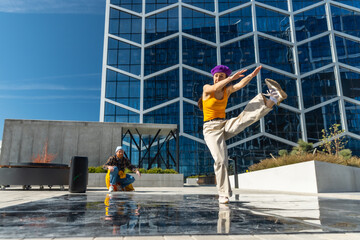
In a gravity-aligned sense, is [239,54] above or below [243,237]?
above

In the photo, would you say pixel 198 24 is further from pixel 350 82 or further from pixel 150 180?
pixel 150 180

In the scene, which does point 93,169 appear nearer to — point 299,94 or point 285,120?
point 285,120

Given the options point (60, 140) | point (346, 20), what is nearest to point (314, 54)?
point (346, 20)

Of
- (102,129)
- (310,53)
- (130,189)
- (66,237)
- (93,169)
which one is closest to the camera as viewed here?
(66,237)

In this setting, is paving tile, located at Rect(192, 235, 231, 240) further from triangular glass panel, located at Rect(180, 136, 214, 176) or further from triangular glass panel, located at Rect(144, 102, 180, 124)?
triangular glass panel, located at Rect(144, 102, 180, 124)

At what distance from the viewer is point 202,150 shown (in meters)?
32.3

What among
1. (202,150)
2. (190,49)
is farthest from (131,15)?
(202,150)

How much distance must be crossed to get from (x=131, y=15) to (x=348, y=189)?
111ft

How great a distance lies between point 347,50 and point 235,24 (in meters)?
14.5

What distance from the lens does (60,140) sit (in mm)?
17016

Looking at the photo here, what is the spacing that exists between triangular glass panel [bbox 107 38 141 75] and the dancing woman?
103 feet

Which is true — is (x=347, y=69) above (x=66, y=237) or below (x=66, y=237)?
above

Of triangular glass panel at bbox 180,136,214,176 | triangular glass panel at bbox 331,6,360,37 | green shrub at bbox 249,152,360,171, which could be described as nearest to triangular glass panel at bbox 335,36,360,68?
triangular glass panel at bbox 331,6,360,37

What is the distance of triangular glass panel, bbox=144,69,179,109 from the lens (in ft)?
110
